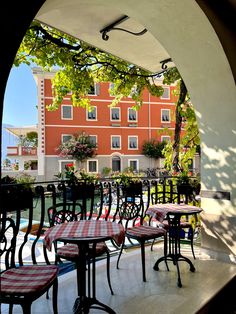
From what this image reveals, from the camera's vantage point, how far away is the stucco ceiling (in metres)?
2.38

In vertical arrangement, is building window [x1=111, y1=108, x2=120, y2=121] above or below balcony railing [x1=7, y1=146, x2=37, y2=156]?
above

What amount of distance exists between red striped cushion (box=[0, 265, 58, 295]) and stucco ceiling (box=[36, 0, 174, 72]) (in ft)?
6.18

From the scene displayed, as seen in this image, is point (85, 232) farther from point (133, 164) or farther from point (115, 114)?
point (115, 114)

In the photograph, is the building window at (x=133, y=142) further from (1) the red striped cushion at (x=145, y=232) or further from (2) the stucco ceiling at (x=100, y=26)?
(1) the red striped cushion at (x=145, y=232)

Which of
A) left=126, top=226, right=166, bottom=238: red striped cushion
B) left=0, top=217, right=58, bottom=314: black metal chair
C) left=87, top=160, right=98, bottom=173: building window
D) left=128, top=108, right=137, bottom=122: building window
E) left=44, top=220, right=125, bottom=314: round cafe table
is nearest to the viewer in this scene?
left=0, top=217, right=58, bottom=314: black metal chair

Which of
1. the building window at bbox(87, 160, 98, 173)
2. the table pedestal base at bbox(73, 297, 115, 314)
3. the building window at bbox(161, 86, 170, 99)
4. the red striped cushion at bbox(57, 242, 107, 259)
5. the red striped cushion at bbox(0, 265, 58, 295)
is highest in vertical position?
the building window at bbox(161, 86, 170, 99)

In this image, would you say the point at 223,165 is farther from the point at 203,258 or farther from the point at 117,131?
the point at 117,131

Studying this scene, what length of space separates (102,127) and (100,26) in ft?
67.0

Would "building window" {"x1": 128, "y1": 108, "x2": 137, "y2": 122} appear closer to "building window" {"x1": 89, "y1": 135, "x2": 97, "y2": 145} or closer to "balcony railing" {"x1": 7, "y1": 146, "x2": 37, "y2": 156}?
"building window" {"x1": 89, "y1": 135, "x2": 97, "y2": 145}

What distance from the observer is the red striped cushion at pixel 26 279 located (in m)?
1.55

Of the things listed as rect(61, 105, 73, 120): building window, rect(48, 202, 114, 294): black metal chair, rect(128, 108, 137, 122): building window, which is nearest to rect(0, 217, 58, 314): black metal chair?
rect(48, 202, 114, 294): black metal chair

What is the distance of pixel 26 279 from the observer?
1.71 metres

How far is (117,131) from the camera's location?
77.9 feet

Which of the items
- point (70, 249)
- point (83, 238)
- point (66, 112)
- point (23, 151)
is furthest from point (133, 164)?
point (83, 238)
